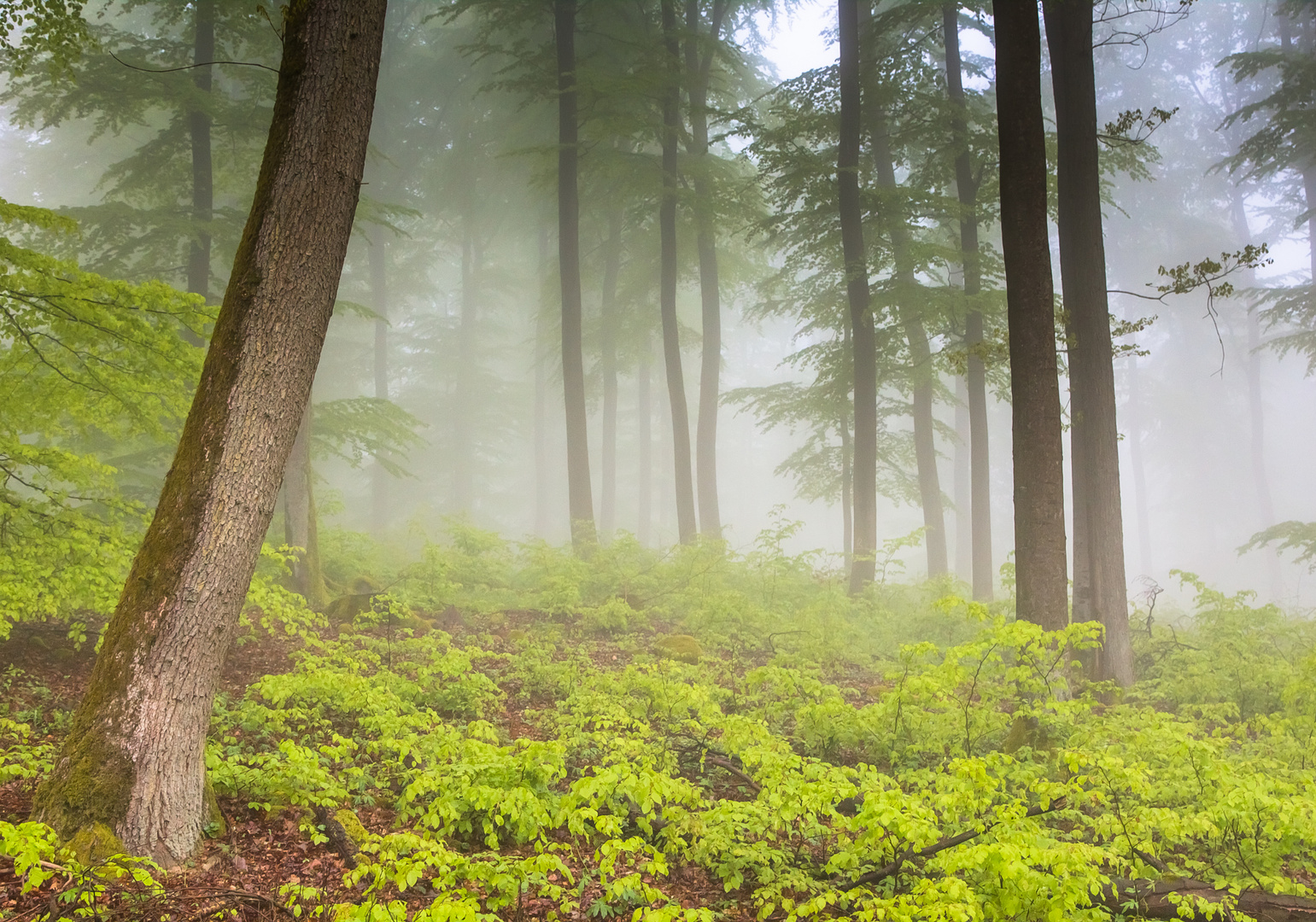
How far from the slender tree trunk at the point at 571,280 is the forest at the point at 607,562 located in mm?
113

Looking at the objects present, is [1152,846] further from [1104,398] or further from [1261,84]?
[1261,84]

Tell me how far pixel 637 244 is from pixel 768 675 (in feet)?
55.4

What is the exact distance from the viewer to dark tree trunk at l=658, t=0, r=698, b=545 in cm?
1553

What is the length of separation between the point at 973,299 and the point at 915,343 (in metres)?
2.38

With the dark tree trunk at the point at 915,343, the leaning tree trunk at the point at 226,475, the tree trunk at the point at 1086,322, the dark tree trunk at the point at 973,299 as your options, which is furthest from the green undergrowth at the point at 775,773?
the dark tree trunk at the point at 915,343

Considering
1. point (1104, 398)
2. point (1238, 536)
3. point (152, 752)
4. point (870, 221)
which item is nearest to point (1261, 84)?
point (1238, 536)

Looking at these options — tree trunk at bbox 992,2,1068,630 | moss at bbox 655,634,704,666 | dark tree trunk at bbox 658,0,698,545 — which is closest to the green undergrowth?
moss at bbox 655,634,704,666

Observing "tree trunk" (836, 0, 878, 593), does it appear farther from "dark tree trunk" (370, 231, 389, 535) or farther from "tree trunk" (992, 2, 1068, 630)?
"dark tree trunk" (370, 231, 389, 535)

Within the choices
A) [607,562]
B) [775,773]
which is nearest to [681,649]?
[607,562]

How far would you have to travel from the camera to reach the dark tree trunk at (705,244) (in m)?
15.7

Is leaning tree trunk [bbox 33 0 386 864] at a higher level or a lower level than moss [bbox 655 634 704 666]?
higher

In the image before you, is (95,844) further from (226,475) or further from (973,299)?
(973,299)

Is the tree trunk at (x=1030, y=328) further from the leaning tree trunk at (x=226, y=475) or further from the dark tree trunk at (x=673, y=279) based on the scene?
the dark tree trunk at (x=673, y=279)

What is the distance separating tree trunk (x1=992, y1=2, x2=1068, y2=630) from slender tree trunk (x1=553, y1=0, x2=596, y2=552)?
8.92 m
